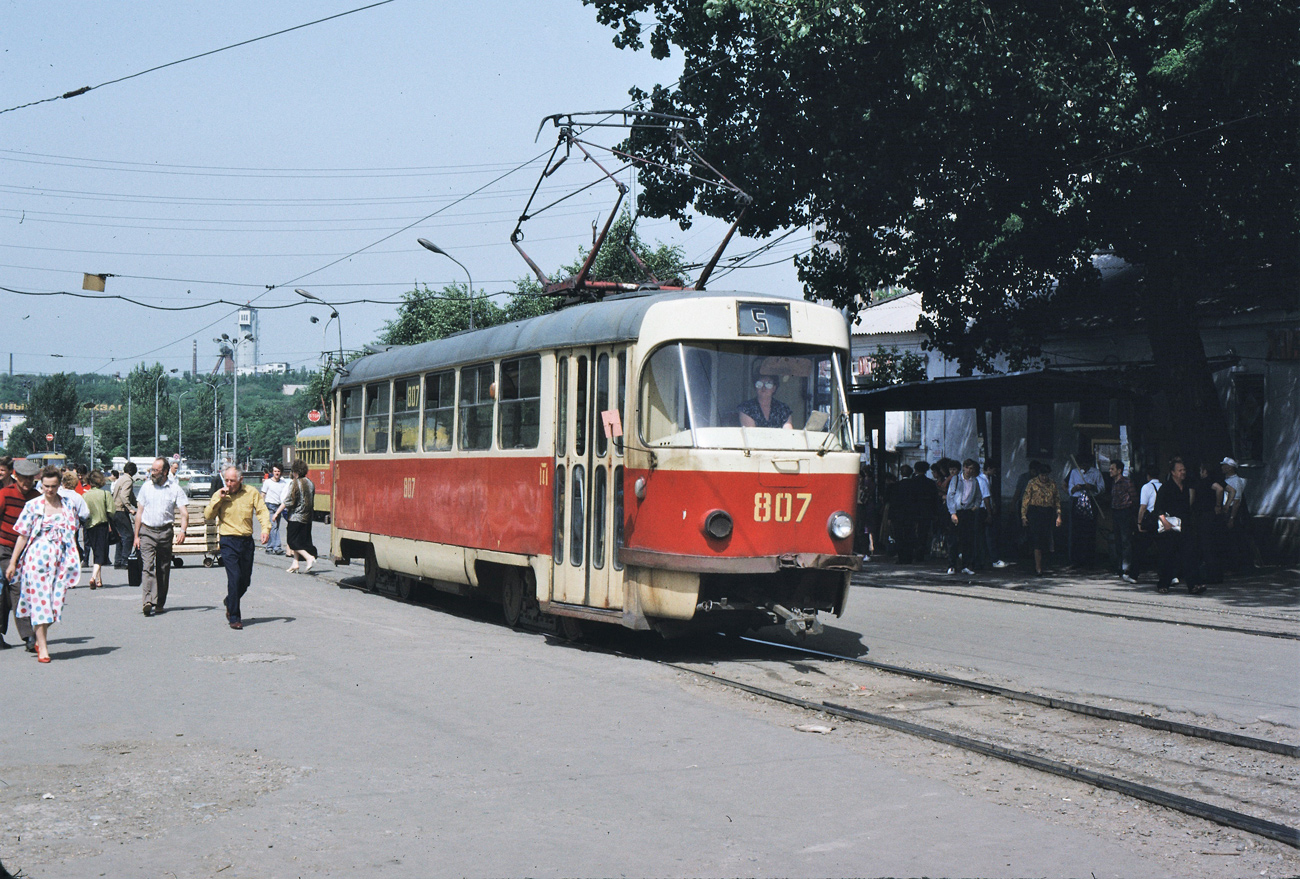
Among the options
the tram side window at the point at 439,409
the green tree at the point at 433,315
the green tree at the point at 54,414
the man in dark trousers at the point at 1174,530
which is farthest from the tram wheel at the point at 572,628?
the green tree at the point at 54,414

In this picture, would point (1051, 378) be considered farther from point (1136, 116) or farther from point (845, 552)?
point (845, 552)

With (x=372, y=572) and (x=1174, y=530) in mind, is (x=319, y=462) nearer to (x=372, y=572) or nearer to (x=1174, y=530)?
(x=372, y=572)

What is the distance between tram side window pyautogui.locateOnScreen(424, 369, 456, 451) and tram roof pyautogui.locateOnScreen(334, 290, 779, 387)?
179 mm

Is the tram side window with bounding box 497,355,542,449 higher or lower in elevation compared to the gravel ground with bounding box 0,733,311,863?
higher

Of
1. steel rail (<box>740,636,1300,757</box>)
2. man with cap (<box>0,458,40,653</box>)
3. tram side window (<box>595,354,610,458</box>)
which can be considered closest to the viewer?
steel rail (<box>740,636,1300,757</box>)

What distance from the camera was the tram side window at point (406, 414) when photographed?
1655 cm

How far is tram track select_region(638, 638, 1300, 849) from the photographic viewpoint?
21.9 ft

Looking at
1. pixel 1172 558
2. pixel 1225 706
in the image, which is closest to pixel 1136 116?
pixel 1172 558

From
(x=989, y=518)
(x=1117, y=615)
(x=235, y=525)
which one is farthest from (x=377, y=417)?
(x=989, y=518)

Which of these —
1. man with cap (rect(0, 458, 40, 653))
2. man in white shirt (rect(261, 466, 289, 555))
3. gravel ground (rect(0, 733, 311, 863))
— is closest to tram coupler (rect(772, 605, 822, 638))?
gravel ground (rect(0, 733, 311, 863))

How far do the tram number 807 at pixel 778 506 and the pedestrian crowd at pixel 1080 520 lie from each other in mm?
8744

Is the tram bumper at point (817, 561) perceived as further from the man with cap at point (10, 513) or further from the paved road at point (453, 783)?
the man with cap at point (10, 513)

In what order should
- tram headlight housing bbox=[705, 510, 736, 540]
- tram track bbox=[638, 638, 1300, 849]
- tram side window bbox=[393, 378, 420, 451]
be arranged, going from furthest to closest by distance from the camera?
tram side window bbox=[393, 378, 420, 451], tram headlight housing bbox=[705, 510, 736, 540], tram track bbox=[638, 638, 1300, 849]

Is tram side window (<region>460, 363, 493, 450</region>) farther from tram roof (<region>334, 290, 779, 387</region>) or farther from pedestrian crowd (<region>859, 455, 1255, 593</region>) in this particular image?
pedestrian crowd (<region>859, 455, 1255, 593</region>)
